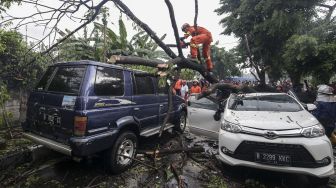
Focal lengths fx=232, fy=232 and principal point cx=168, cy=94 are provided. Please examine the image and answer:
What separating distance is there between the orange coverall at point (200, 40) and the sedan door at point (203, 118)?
3.64ft

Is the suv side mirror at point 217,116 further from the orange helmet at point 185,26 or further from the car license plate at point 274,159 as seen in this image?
the orange helmet at point 185,26

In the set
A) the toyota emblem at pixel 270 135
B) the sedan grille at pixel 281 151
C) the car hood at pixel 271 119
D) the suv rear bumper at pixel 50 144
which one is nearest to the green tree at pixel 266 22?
the car hood at pixel 271 119

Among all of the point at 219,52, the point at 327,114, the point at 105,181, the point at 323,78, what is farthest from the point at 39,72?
the point at 219,52

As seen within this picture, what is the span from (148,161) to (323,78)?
7.40 metres

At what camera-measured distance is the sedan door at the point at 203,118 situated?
5809mm

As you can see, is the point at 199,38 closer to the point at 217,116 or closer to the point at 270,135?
the point at 217,116

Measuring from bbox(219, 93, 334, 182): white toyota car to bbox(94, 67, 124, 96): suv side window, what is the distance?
211 centimetres

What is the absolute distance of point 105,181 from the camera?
4.00 metres

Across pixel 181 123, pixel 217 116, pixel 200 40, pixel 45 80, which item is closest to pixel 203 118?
pixel 217 116

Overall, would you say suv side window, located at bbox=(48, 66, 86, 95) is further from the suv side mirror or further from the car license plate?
the suv side mirror

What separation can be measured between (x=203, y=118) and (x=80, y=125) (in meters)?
3.43

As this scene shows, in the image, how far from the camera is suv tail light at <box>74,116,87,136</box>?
139 inches

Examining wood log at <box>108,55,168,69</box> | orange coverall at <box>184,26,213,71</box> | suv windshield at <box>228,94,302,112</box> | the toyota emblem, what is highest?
orange coverall at <box>184,26,213,71</box>

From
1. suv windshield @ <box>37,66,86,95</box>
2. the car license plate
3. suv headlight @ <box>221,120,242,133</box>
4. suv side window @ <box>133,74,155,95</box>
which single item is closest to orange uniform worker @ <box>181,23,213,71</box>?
suv side window @ <box>133,74,155,95</box>
